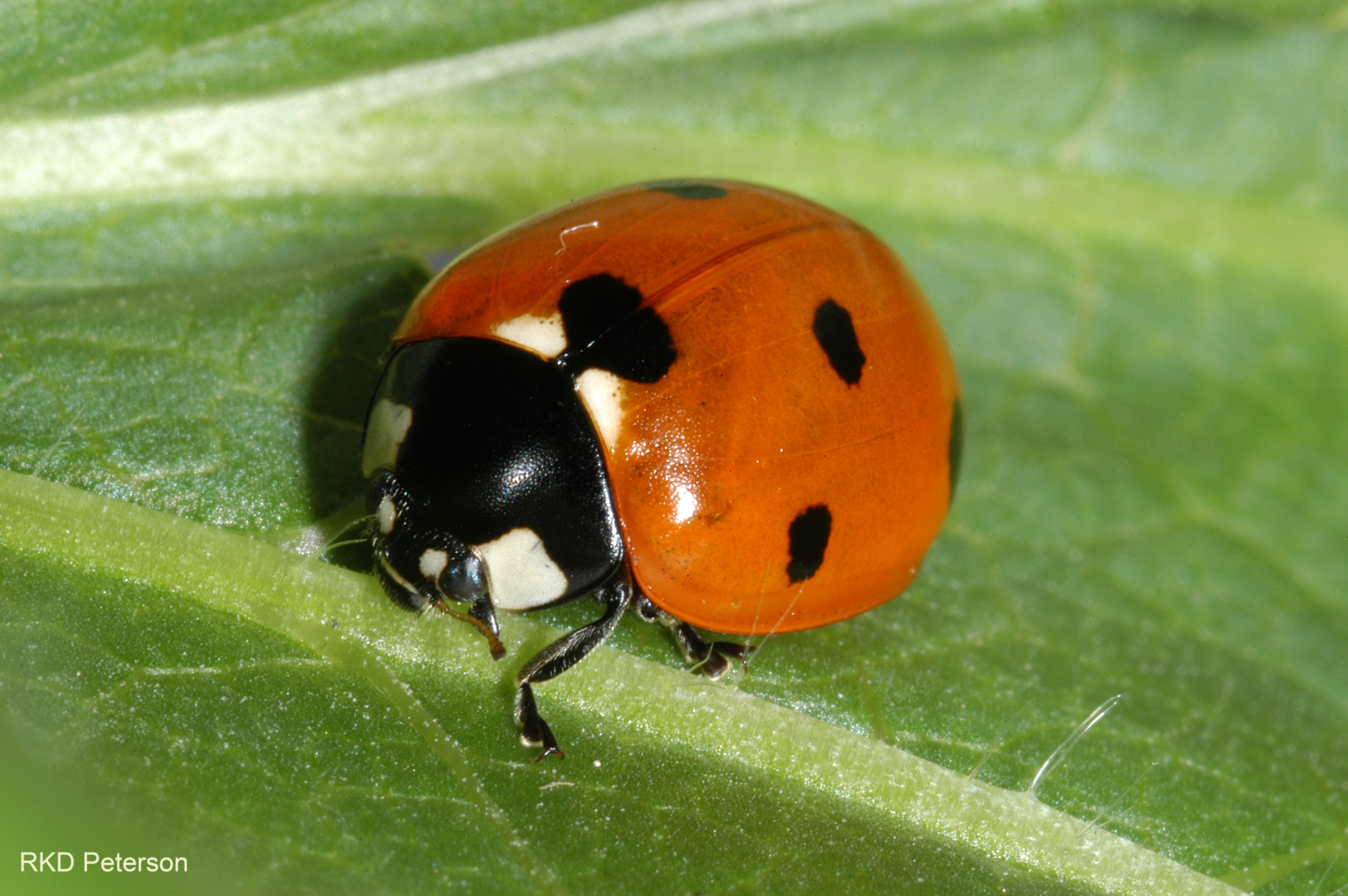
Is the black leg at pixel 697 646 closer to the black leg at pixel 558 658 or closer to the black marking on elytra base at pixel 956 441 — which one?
the black leg at pixel 558 658

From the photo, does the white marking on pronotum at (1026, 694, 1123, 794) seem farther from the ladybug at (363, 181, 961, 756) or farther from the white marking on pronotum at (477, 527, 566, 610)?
the white marking on pronotum at (477, 527, 566, 610)

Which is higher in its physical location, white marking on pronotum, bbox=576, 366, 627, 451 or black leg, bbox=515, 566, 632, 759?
white marking on pronotum, bbox=576, 366, 627, 451

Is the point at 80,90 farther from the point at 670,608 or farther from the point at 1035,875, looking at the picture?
the point at 1035,875

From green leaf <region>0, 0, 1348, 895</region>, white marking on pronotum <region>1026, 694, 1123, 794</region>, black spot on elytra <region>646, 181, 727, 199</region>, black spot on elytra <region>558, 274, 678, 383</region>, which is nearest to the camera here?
green leaf <region>0, 0, 1348, 895</region>

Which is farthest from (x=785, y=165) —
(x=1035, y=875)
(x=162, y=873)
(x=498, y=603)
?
(x=162, y=873)

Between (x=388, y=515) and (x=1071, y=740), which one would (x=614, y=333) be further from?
(x=1071, y=740)

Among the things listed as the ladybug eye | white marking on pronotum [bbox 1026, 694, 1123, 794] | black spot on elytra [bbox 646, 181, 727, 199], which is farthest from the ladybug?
white marking on pronotum [bbox 1026, 694, 1123, 794]

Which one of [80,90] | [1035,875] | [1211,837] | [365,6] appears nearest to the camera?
[1035,875]
